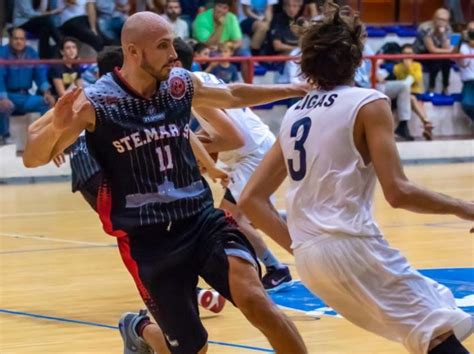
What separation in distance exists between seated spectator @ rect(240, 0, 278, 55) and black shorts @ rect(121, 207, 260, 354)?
12972 mm

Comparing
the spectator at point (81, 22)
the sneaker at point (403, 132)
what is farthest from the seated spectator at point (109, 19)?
the sneaker at point (403, 132)

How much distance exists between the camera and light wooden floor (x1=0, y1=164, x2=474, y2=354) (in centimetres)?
643

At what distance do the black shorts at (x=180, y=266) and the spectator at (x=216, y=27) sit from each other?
1242cm

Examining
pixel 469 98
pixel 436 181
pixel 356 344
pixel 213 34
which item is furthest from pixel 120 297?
pixel 469 98

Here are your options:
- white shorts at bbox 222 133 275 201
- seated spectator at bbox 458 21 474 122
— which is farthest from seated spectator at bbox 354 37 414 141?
white shorts at bbox 222 133 275 201

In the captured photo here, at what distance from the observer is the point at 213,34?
17406 mm

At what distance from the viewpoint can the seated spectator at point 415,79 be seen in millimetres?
18016

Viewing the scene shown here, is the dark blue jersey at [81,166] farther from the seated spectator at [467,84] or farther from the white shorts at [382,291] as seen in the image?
the seated spectator at [467,84]

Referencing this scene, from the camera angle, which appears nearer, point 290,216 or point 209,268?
point 290,216

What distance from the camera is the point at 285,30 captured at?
1792cm

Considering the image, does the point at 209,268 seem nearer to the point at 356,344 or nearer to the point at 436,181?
A: the point at 356,344

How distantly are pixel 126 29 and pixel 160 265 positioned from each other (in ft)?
3.25

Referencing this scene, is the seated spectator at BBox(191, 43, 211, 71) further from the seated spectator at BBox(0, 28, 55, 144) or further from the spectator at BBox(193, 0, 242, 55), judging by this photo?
the seated spectator at BBox(0, 28, 55, 144)

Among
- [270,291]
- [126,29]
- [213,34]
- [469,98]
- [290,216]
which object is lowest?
[469,98]
